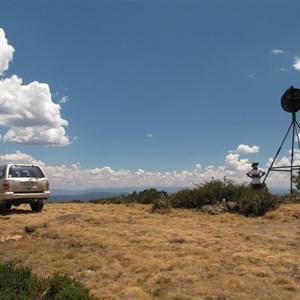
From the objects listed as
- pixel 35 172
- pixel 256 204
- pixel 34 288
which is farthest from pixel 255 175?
pixel 34 288

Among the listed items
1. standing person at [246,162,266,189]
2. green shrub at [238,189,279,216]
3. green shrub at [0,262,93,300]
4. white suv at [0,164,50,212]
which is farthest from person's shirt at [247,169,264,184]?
green shrub at [0,262,93,300]

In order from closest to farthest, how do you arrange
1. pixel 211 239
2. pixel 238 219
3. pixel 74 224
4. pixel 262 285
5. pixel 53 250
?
1. pixel 262 285
2. pixel 53 250
3. pixel 211 239
4. pixel 74 224
5. pixel 238 219

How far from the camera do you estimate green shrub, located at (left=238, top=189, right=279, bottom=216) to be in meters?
13.7

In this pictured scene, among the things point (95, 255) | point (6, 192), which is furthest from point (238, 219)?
point (6, 192)

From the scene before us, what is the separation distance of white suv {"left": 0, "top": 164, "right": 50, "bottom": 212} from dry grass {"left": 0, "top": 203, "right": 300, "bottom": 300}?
182 cm

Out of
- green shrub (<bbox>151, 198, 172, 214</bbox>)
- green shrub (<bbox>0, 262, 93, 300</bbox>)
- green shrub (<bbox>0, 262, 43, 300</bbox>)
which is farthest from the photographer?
green shrub (<bbox>151, 198, 172, 214</bbox>)

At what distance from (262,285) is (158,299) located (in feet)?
5.63

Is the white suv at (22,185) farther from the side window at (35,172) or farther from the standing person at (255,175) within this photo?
the standing person at (255,175)

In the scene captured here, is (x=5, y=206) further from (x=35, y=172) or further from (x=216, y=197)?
(x=216, y=197)

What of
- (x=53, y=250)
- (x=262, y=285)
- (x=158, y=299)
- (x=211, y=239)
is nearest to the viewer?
(x=158, y=299)

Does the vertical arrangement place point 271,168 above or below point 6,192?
above

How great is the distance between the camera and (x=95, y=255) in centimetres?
810

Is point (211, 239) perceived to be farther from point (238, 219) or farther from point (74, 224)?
point (74, 224)

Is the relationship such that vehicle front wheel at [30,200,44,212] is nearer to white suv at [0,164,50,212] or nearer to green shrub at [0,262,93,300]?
white suv at [0,164,50,212]
